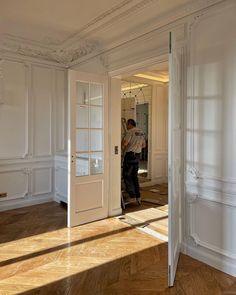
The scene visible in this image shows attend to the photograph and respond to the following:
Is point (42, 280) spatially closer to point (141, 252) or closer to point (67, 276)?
point (67, 276)

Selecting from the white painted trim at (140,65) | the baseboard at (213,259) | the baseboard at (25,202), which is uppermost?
the white painted trim at (140,65)

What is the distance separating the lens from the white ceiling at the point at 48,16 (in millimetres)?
2920

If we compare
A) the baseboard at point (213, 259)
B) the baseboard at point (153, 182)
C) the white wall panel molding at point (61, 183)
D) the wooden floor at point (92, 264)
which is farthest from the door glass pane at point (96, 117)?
the baseboard at point (153, 182)

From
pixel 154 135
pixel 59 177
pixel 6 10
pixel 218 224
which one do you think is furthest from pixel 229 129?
pixel 154 135

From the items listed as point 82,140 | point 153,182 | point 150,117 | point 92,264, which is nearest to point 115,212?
point 82,140

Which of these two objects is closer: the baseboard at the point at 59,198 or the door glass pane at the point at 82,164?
the door glass pane at the point at 82,164

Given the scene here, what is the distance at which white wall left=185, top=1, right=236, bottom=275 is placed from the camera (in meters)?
2.44

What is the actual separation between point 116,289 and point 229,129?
5.92 feet

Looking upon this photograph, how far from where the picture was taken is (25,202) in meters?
4.63

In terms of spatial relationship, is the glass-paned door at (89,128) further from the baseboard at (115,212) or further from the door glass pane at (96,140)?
the baseboard at (115,212)

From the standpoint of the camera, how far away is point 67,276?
2.39 meters

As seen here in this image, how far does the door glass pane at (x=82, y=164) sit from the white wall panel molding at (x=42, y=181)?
4.60 ft

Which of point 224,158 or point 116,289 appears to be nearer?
point 116,289

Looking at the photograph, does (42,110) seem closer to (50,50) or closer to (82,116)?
(50,50)
